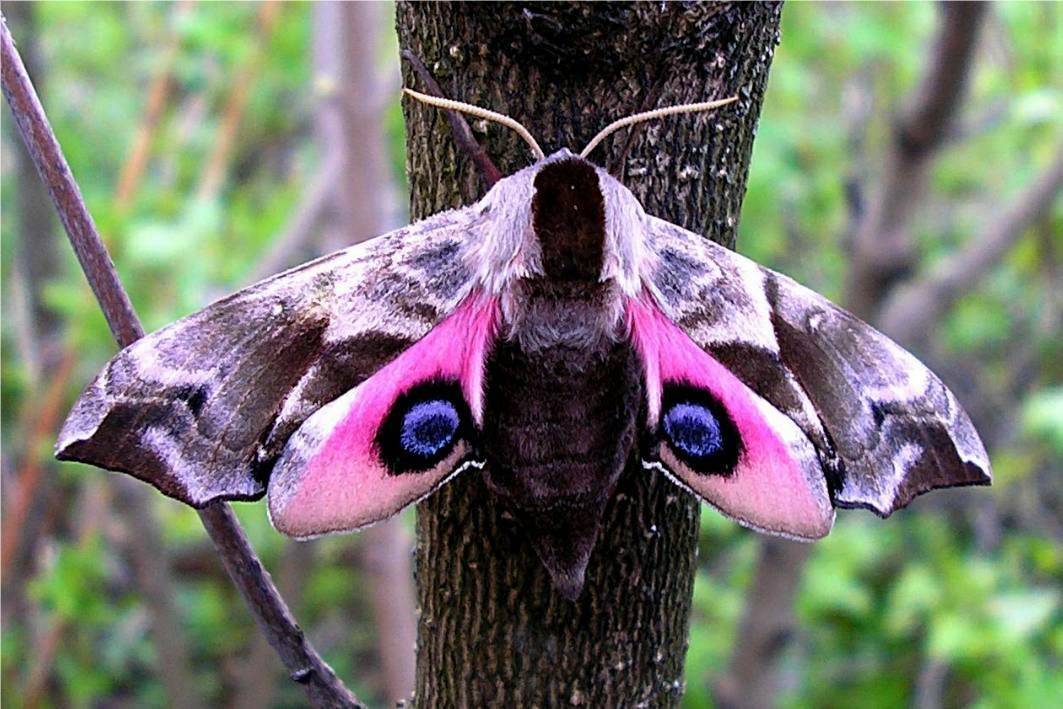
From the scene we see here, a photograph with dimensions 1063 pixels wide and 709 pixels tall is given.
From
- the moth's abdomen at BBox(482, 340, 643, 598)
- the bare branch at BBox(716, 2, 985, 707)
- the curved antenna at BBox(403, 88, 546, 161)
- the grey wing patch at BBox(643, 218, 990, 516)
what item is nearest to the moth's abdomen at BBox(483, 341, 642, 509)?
the moth's abdomen at BBox(482, 340, 643, 598)

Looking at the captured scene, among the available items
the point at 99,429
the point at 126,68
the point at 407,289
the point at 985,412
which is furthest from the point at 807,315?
the point at 126,68

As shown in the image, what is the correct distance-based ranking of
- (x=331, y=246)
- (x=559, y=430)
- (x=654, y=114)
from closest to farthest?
(x=654, y=114)
(x=559, y=430)
(x=331, y=246)

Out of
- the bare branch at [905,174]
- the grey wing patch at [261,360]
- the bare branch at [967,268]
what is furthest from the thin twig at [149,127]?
the bare branch at [967,268]

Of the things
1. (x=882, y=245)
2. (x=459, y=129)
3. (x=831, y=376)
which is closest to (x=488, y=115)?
(x=459, y=129)

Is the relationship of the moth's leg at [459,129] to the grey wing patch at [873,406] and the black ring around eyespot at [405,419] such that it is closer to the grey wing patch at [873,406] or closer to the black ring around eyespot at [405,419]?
the black ring around eyespot at [405,419]

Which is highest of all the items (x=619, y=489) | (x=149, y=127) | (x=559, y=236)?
(x=559, y=236)

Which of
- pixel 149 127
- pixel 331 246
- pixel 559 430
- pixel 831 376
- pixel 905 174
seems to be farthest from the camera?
pixel 331 246

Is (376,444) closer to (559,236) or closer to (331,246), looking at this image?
(559,236)

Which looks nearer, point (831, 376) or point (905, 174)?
point (831, 376)

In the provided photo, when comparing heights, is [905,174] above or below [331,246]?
above
